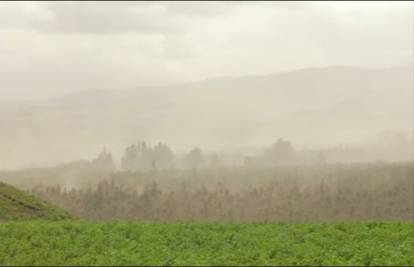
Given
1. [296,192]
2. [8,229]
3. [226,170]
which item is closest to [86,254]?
[8,229]

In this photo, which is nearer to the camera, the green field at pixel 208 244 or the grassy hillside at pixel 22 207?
the green field at pixel 208 244

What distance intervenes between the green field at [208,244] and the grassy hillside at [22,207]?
49.5 ft

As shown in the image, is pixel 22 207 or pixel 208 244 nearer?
pixel 208 244

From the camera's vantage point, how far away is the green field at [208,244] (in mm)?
27094

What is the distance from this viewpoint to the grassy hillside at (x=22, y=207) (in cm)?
5388

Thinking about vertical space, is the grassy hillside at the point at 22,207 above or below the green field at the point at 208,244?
above

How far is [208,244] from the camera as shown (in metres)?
32.3

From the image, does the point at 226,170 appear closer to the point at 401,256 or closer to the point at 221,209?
the point at 221,209

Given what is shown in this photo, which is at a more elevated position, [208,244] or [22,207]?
[22,207]

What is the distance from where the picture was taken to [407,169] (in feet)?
359

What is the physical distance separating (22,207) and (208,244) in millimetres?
28509

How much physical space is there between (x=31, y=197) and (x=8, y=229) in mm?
22899

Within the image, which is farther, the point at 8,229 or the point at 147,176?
the point at 147,176

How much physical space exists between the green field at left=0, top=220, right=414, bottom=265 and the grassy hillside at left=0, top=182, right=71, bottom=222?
49.5ft
